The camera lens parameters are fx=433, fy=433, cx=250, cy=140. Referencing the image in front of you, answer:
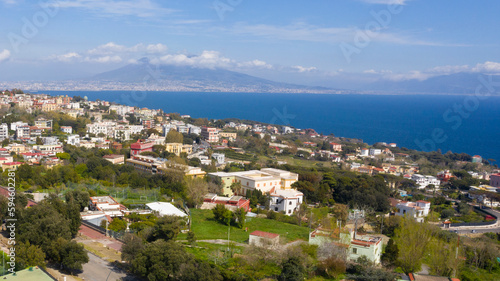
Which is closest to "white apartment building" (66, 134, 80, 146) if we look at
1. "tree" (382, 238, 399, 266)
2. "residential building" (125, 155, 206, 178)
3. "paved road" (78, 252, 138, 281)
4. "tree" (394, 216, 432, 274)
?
"residential building" (125, 155, 206, 178)

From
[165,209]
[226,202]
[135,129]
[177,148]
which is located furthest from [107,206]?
[135,129]

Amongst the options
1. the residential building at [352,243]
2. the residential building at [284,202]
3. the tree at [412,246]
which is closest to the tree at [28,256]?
Result: the residential building at [352,243]

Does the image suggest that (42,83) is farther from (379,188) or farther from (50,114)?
(379,188)

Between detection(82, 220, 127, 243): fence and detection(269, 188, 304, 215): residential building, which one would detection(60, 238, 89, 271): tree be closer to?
detection(82, 220, 127, 243): fence

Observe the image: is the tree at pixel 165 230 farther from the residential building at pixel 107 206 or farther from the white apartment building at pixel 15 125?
the white apartment building at pixel 15 125

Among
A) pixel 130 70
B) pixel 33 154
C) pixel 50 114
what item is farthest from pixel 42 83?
pixel 33 154

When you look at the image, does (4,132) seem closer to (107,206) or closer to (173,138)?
(173,138)
